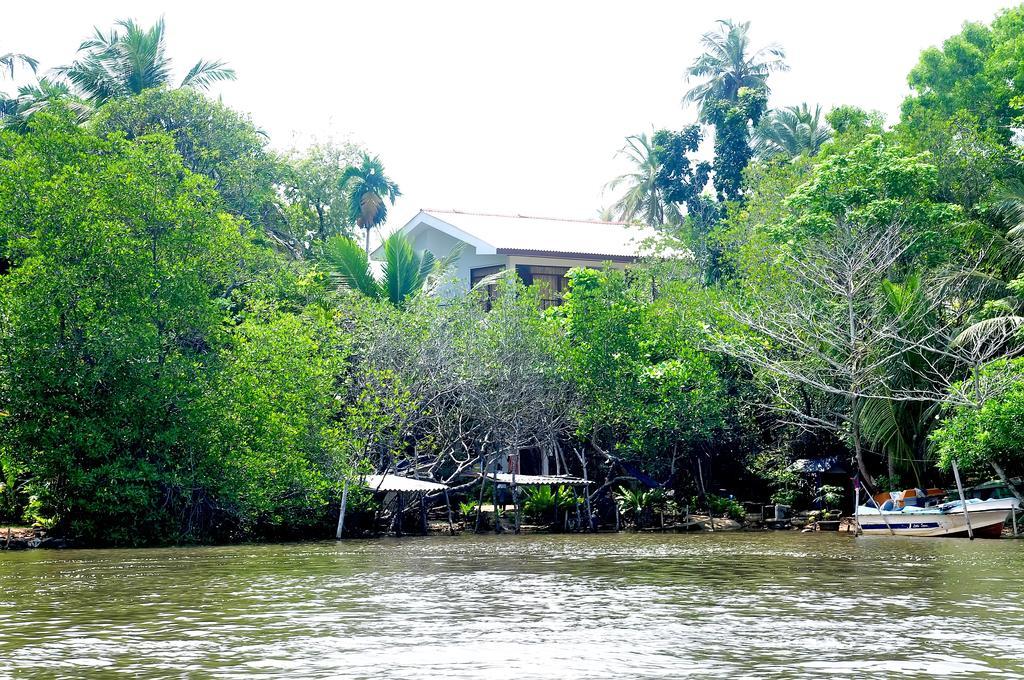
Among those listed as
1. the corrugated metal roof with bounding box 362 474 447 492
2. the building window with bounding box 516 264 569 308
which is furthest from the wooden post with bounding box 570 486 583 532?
the building window with bounding box 516 264 569 308

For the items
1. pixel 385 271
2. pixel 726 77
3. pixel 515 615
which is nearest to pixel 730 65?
pixel 726 77

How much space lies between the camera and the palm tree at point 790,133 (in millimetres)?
45656

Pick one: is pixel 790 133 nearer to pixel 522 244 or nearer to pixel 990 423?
pixel 522 244

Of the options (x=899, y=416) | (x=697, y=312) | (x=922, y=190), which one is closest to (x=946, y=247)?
(x=922, y=190)

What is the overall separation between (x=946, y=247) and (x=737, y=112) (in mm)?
13856

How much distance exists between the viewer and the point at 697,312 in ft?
109

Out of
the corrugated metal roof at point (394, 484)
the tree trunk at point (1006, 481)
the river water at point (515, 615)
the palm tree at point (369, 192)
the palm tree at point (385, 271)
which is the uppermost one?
the palm tree at point (369, 192)

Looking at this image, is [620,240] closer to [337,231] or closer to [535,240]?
[535,240]

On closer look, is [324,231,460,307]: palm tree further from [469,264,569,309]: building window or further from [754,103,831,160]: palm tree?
[754,103,831,160]: palm tree

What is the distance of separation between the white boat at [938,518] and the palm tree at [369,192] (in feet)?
88.1

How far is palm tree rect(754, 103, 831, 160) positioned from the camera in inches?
1797

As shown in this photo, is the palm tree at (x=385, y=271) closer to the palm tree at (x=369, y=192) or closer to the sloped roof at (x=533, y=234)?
the sloped roof at (x=533, y=234)

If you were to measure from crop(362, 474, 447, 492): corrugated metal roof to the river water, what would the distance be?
5.66m

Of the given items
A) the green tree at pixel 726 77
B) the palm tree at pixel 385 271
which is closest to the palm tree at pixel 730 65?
the green tree at pixel 726 77
